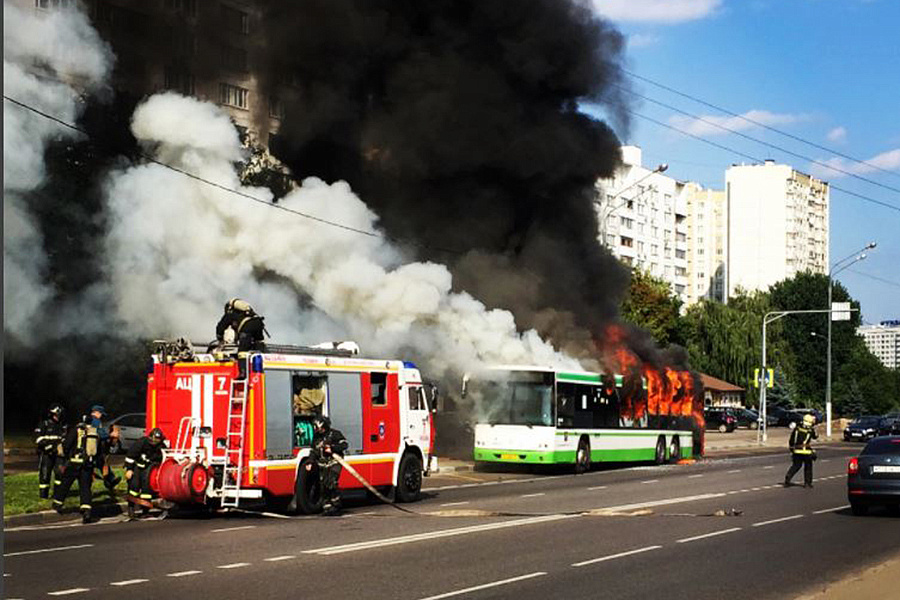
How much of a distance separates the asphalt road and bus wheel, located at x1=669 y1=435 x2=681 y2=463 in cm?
1333

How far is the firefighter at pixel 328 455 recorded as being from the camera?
1833 centimetres

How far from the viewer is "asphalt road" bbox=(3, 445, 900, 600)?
10.8 m

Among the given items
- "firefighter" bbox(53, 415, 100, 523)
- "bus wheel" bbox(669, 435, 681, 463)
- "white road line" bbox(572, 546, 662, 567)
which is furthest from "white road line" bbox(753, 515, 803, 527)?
"bus wheel" bbox(669, 435, 681, 463)

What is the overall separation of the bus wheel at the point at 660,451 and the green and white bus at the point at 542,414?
349 centimetres

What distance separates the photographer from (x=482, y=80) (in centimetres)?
3669

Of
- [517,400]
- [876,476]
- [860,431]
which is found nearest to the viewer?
[876,476]

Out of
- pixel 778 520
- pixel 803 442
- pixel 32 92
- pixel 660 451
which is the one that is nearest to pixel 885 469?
pixel 778 520

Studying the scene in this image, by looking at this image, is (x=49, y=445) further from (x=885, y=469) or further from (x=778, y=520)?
(x=885, y=469)

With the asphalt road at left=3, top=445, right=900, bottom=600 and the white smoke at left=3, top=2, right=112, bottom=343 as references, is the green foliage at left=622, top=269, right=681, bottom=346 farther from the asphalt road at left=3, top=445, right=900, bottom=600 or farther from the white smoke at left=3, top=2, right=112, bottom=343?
the asphalt road at left=3, top=445, right=900, bottom=600

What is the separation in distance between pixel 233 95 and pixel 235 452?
39.7 ft

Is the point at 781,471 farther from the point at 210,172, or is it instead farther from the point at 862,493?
the point at 210,172

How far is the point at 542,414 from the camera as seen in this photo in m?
28.8

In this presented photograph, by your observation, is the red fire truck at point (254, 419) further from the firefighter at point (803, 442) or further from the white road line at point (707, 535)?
the firefighter at point (803, 442)

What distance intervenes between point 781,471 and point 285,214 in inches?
605
